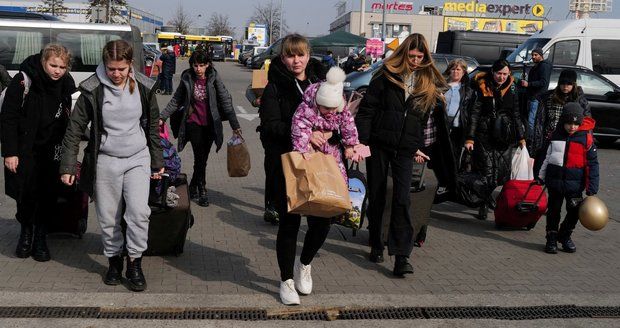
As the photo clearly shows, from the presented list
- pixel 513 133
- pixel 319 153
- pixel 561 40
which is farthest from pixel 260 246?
pixel 561 40

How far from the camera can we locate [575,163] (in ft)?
22.1

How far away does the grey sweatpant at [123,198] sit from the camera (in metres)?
5.11

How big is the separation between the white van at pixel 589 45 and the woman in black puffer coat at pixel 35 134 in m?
14.5

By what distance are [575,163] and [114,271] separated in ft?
13.5

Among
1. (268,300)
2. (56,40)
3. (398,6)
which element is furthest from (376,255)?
(398,6)

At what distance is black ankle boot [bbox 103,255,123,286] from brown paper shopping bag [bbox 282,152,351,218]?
1.48m

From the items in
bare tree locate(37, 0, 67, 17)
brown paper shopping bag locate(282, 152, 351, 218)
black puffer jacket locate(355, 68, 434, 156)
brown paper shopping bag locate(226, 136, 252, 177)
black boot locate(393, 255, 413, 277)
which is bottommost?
black boot locate(393, 255, 413, 277)

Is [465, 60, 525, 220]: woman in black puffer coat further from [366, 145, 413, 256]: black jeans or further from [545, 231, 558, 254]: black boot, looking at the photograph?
[366, 145, 413, 256]: black jeans

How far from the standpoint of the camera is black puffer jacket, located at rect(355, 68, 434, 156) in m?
5.74

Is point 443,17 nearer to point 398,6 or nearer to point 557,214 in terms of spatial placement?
Answer: point 398,6

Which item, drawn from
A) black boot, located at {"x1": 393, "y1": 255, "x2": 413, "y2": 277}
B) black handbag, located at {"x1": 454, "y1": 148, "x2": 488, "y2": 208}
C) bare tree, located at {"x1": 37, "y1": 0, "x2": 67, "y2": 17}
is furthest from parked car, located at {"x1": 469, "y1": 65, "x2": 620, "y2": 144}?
bare tree, located at {"x1": 37, "y1": 0, "x2": 67, "y2": 17}

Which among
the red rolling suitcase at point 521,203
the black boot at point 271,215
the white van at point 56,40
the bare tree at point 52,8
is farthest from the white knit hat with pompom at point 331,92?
the bare tree at point 52,8

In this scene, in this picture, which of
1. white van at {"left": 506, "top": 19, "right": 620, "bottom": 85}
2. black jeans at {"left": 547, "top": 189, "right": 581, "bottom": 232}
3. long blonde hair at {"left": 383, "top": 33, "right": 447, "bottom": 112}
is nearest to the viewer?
long blonde hair at {"left": 383, "top": 33, "right": 447, "bottom": 112}

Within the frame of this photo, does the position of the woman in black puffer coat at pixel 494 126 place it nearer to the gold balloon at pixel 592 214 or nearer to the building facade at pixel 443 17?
the gold balloon at pixel 592 214
